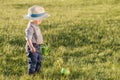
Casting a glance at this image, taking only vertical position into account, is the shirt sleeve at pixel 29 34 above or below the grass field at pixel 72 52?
above

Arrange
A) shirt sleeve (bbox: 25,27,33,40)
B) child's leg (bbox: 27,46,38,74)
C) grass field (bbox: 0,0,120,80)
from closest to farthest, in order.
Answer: shirt sleeve (bbox: 25,27,33,40)
child's leg (bbox: 27,46,38,74)
grass field (bbox: 0,0,120,80)

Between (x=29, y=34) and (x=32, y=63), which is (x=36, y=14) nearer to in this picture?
(x=29, y=34)

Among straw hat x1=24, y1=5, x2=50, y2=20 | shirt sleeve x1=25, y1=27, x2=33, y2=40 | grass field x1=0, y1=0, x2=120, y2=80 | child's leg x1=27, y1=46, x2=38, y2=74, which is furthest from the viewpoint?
grass field x1=0, y1=0, x2=120, y2=80

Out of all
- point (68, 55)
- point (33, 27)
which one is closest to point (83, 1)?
point (68, 55)

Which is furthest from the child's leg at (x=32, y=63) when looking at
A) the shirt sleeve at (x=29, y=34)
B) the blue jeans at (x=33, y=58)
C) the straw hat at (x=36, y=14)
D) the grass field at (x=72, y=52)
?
the straw hat at (x=36, y=14)

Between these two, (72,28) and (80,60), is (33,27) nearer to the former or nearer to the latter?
(80,60)

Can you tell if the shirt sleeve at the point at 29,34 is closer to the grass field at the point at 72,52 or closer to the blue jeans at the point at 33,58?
the blue jeans at the point at 33,58

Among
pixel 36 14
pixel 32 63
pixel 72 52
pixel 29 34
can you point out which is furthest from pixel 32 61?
pixel 72 52

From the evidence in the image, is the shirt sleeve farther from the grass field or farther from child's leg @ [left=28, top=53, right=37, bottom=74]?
the grass field

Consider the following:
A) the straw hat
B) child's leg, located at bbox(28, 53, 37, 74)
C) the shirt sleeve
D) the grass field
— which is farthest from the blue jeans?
the straw hat

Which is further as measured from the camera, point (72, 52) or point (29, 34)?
point (72, 52)

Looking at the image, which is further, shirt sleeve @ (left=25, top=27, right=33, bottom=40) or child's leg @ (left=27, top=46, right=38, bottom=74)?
child's leg @ (left=27, top=46, right=38, bottom=74)

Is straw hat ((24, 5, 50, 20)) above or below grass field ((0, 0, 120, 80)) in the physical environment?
above

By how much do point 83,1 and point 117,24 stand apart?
13.2 meters
